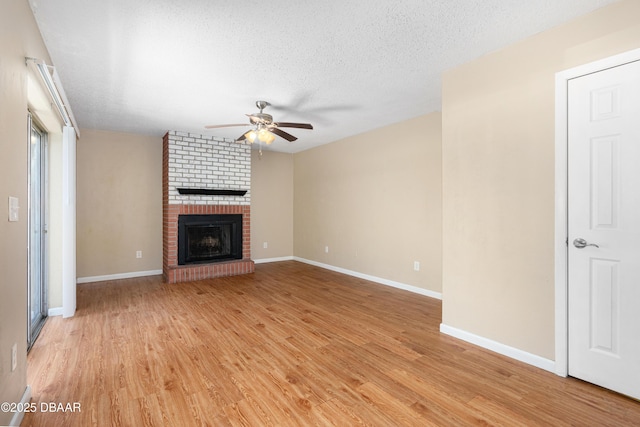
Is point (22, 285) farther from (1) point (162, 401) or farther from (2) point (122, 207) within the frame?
(2) point (122, 207)

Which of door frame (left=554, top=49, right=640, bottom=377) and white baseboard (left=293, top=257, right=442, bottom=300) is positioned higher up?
door frame (left=554, top=49, right=640, bottom=377)

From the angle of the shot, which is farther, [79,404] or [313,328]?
[313,328]

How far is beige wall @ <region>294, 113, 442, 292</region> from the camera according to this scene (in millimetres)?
4090

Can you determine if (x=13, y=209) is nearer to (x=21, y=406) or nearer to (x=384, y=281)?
(x=21, y=406)

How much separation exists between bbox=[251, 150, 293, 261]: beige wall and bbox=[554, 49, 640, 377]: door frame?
527 cm

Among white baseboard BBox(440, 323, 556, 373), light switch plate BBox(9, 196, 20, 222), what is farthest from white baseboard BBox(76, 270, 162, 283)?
white baseboard BBox(440, 323, 556, 373)

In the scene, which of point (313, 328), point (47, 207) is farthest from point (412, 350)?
point (47, 207)

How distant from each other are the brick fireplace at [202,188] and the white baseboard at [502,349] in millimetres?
3794

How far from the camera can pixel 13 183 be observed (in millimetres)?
1608

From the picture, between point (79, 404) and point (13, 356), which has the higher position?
point (13, 356)

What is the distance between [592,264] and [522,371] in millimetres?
913

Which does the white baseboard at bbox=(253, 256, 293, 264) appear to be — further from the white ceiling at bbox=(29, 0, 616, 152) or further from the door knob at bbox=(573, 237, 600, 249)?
the door knob at bbox=(573, 237, 600, 249)

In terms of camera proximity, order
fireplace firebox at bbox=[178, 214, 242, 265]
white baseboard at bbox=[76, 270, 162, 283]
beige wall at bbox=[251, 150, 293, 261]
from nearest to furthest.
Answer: white baseboard at bbox=[76, 270, 162, 283] < fireplace firebox at bbox=[178, 214, 242, 265] < beige wall at bbox=[251, 150, 293, 261]

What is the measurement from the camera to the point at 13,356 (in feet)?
5.17
